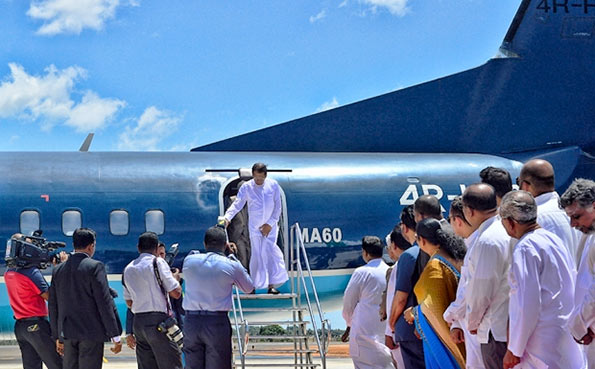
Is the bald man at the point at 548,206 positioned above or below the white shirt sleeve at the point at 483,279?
above

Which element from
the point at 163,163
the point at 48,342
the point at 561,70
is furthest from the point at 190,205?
the point at 561,70

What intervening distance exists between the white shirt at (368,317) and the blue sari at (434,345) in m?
2.06

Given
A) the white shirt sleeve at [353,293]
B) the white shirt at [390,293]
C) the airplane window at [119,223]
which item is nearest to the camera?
the white shirt at [390,293]

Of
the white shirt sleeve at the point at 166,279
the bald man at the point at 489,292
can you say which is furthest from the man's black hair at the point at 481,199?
the white shirt sleeve at the point at 166,279

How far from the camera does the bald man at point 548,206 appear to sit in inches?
204

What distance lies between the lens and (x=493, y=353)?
4.83m

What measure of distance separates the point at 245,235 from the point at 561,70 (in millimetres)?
7668

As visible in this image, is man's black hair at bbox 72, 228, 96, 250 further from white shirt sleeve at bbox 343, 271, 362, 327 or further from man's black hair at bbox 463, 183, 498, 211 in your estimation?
man's black hair at bbox 463, 183, 498, 211

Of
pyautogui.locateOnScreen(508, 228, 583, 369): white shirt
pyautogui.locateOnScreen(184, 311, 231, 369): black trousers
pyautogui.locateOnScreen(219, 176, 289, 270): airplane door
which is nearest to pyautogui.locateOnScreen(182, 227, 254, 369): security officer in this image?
pyautogui.locateOnScreen(184, 311, 231, 369): black trousers

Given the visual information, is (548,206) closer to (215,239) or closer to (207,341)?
(215,239)

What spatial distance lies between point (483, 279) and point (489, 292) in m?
0.10

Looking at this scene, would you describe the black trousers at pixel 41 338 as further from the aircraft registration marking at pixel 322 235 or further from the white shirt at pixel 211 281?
the aircraft registration marking at pixel 322 235

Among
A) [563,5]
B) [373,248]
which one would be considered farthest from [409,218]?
[563,5]

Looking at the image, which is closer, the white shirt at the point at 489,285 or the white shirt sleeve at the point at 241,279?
the white shirt at the point at 489,285
